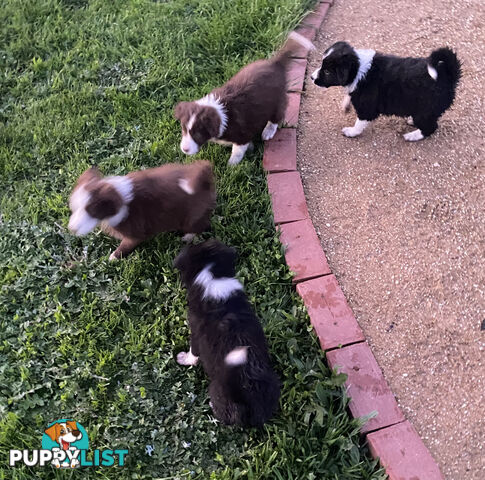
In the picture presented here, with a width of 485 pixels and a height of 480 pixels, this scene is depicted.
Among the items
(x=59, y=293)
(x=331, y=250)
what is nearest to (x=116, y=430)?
(x=59, y=293)

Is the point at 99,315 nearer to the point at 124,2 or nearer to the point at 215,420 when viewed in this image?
the point at 215,420

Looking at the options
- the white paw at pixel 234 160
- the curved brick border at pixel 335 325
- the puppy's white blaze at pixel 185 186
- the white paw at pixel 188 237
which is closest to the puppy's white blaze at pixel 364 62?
the curved brick border at pixel 335 325

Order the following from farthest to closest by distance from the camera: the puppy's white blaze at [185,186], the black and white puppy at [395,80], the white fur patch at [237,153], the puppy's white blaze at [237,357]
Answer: the white fur patch at [237,153]
the black and white puppy at [395,80]
the puppy's white blaze at [185,186]
the puppy's white blaze at [237,357]

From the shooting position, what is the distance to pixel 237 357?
234cm

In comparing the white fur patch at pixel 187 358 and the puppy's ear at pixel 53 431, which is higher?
the white fur patch at pixel 187 358

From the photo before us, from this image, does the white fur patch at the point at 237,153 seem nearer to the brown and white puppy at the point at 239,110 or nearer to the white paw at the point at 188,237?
the brown and white puppy at the point at 239,110

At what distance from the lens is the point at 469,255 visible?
128 inches

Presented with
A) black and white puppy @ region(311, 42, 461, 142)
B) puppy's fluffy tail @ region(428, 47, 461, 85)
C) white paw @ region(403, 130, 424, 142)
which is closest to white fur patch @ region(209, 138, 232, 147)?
black and white puppy @ region(311, 42, 461, 142)

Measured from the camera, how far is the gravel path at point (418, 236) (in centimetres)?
277

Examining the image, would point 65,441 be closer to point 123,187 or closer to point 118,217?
point 118,217

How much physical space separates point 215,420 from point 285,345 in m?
0.58

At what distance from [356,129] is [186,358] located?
2.14 metres

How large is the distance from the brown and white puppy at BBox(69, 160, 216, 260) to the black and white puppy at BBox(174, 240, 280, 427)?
16.2 inches

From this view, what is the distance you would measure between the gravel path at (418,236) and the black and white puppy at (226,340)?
83cm
